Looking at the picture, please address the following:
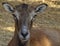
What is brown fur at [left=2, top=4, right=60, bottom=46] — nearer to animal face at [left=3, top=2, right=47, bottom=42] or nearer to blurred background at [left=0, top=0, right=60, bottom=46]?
animal face at [left=3, top=2, right=47, bottom=42]

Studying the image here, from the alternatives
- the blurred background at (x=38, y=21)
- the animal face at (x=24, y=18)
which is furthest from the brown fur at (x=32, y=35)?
the blurred background at (x=38, y=21)

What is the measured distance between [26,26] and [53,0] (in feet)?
27.7

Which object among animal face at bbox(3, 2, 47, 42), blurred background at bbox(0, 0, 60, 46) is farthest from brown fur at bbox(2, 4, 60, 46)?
blurred background at bbox(0, 0, 60, 46)

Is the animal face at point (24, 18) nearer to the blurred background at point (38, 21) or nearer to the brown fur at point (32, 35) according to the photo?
the brown fur at point (32, 35)

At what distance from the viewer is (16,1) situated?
15.3m

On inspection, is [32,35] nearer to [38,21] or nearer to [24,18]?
[24,18]

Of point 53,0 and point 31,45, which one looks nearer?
point 31,45

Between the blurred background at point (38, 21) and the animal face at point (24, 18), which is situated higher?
the animal face at point (24, 18)

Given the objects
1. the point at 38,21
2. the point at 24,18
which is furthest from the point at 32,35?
the point at 38,21

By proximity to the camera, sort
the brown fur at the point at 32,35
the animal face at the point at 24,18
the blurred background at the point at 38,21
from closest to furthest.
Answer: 1. the animal face at the point at 24,18
2. the brown fur at the point at 32,35
3. the blurred background at the point at 38,21

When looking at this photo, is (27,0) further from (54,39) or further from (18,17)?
(18,17)

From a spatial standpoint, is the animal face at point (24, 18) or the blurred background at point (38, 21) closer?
the animal face at point (24, 18)

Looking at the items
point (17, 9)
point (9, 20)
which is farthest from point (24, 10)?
point (9, 20)

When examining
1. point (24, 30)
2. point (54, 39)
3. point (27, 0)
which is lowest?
point (27, 0)
